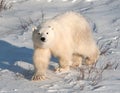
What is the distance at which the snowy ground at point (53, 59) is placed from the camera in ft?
16.9

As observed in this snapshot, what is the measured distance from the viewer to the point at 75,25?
20.9ft

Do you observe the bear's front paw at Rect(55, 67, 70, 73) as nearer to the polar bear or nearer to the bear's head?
the polar bear

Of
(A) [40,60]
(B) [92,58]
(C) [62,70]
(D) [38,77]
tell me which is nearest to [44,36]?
(A) [40,60]

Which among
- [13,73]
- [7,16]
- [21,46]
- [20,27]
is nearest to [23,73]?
[13,73]

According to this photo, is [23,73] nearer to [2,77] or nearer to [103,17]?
[2,77]

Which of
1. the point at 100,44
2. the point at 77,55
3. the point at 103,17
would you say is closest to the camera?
the point at 77,55

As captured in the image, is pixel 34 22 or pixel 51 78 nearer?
pixel 51 78

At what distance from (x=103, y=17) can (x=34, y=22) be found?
1.33 m

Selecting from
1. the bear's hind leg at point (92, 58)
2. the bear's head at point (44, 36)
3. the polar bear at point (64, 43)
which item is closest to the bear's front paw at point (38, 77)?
the polar bear at point (64, 43)

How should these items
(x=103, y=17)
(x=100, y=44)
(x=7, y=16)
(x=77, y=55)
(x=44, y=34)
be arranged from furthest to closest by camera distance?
(x=7, y=16) < (x=103, y=17) < (x=100, y=44) < (x=77, y=55) < (x=44, y=34)

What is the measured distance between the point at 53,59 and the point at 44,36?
49.4 inches

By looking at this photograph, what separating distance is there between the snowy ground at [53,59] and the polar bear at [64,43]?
0.53 feet

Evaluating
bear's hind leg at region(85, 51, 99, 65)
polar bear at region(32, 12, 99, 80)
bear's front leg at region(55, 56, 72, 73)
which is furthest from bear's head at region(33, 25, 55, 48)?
bear's hind leg at region(85, 51, 99, 65)

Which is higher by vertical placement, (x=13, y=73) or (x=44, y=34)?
(x=44, y=34)
